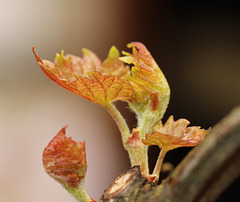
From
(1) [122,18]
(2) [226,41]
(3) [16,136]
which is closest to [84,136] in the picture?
(3) [16,136]

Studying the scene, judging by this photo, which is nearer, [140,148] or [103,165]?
[140,148]

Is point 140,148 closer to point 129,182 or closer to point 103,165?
point 129,182

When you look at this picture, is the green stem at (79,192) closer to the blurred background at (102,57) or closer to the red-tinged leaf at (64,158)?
the red-tinged leaf at (64,158)

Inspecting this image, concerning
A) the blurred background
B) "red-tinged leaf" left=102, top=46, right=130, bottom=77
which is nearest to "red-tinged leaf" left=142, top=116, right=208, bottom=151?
"red-tinged leaf" left=102, top=46, right=130, bottom=77

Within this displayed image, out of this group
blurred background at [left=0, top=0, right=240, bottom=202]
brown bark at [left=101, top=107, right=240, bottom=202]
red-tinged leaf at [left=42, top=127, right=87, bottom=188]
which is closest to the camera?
brown bark at [left=101, top=107, right=240, bottom=202]

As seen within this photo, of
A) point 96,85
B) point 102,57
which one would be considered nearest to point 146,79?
point 96,85

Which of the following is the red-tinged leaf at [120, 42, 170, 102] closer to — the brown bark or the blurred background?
the brown bark
